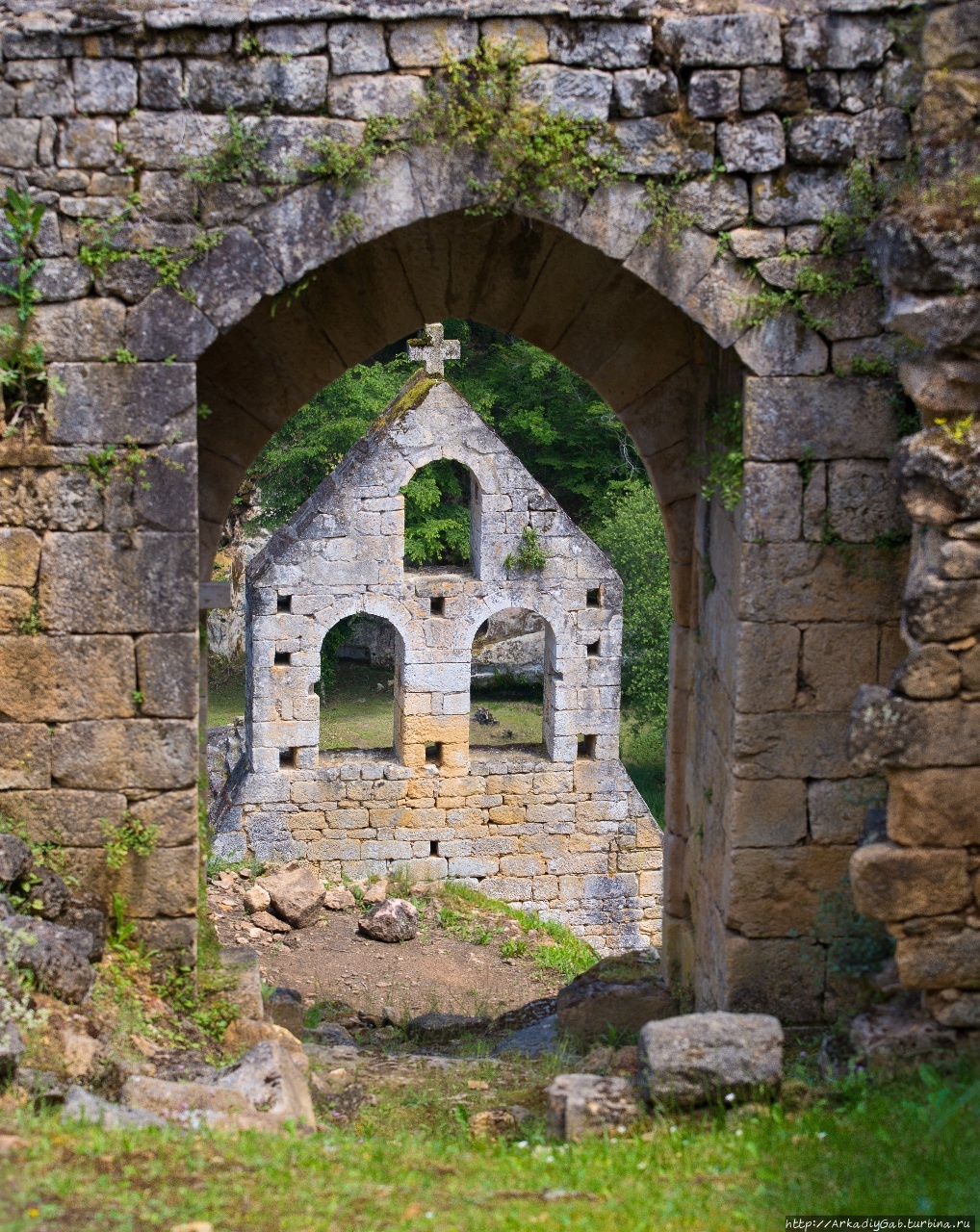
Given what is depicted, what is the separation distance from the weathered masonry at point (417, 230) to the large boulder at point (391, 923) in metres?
5.85

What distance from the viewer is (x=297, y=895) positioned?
12.4m

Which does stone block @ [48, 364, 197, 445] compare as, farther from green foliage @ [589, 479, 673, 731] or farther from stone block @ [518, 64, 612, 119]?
green foliage @ [589, 479, 673, 731]

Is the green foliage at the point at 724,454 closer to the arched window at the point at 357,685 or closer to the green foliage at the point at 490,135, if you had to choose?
the green foliage at the point at 490,135

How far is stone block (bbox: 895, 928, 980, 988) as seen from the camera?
521 cm

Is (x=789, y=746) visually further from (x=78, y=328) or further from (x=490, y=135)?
(x=78, y=328)

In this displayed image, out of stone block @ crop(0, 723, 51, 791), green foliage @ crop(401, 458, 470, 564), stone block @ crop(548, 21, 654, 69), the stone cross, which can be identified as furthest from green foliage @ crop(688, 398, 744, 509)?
green foliage @ crop(401, 458, 470, 564)

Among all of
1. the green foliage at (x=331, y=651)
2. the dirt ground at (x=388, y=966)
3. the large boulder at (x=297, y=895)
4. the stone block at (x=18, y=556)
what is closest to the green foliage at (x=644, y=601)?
the green foliage at (x=331, y=651)

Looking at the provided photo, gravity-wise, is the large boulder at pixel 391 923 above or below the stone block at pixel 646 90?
below

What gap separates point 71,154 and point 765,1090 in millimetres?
4618

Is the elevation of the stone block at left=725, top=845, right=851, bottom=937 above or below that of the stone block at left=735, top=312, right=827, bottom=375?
below

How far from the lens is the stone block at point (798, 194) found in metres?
5.80

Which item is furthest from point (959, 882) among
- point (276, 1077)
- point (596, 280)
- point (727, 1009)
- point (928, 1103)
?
point (596, 280)

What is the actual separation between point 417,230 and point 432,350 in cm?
731

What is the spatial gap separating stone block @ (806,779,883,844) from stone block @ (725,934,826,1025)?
51 centimetres
